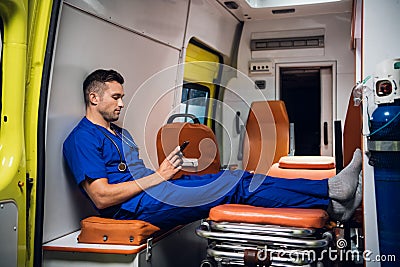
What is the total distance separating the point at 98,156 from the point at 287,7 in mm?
3566

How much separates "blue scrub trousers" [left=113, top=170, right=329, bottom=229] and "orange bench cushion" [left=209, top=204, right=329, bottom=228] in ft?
0.87

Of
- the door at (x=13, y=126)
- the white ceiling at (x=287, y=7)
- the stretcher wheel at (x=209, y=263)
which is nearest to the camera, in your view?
the door at (x=13, y=126)

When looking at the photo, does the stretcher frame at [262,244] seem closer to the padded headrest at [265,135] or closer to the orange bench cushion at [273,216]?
the orange bench cushion at [273,216]

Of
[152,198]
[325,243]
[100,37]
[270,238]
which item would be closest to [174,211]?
[152,198]

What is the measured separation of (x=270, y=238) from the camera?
2.10m

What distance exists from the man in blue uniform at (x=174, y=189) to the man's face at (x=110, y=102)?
0.16 metres

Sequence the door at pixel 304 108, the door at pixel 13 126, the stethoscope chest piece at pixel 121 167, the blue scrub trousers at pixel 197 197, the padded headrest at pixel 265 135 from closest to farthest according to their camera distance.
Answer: the door at pixel 13 126, the blue scrub trousers at pixel 197 197, the stethoscope chest piece at pixel 121 167, the padded headrest at pixel 265 135, the door at pixel 304 108

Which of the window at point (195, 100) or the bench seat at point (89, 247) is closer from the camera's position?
the bench seat at point (89, 247)

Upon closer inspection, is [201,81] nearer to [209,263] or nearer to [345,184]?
[345,184]

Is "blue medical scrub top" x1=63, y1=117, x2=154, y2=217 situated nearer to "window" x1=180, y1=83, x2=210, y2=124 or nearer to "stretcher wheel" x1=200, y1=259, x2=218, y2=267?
"stretcher wheel" x1=200, y1=259, x2=218, y2=267

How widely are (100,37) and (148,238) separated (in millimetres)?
1515

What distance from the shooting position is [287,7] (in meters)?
5.20

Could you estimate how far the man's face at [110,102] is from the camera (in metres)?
2.90

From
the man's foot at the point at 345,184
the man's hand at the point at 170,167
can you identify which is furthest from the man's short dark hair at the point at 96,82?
the man's foot at the point at 345,184
